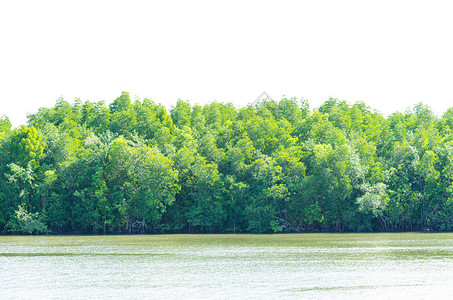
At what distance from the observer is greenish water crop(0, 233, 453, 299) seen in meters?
31.9

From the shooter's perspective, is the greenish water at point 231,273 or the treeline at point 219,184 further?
the treeline at point 219,184

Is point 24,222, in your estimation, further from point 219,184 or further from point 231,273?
point 231,273

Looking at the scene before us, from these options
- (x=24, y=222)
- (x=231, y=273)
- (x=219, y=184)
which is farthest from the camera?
(x=219, y=184)

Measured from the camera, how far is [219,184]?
101375 millimetres

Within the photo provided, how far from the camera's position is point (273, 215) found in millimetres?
97250

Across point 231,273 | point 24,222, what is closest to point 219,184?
point 24,222

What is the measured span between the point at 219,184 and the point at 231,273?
2436 inches

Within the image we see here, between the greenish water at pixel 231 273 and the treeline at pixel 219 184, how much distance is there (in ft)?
120

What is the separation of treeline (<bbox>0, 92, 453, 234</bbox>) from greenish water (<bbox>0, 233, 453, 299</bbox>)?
120ft

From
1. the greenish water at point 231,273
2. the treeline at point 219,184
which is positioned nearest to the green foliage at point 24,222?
the treeline at point 219,184

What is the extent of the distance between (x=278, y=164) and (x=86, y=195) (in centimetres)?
3141

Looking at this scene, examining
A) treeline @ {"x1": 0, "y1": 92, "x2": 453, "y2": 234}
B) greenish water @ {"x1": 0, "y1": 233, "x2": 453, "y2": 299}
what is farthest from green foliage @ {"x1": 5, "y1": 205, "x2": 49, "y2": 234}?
greenish water @ {"x1": 0, "y1": 233, "x2": 453, "y2": 299}

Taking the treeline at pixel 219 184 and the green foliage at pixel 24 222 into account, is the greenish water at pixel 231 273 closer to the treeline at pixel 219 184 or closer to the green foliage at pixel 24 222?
the green foliage at pixel 24 222

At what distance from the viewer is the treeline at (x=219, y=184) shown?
313 feet
